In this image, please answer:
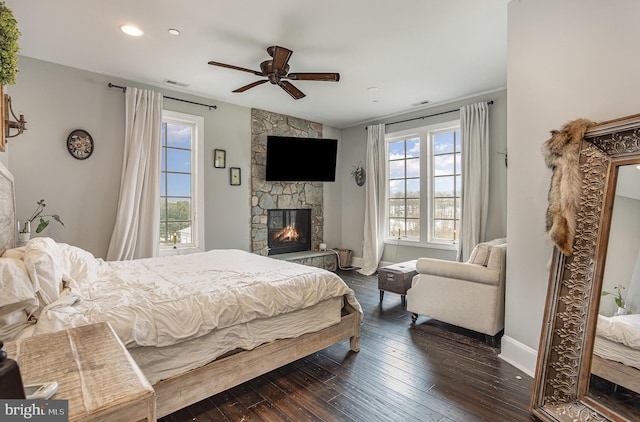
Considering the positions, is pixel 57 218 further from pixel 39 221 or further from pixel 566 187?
pixel 566 187

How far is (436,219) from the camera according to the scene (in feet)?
17.1

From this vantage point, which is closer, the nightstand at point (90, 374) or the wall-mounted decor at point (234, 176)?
the nightstand at point (90, 374)

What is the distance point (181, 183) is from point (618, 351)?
4.66 meters

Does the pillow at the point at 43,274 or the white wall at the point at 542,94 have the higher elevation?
the white wall at the point at 542,94

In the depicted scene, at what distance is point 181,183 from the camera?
453 centimetres

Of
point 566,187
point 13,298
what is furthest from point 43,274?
point 566,187

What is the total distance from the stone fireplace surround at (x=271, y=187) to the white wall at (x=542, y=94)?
145 inches

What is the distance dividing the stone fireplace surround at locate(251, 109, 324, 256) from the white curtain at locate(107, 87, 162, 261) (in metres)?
1.50

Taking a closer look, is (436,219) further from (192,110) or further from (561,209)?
(192,110)

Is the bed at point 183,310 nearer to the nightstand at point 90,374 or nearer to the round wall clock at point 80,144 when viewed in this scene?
the nightstand at point 90,374

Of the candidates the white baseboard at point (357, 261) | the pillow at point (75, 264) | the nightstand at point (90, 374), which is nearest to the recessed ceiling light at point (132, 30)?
the pillow at point (75, 264)

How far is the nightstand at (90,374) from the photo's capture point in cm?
76

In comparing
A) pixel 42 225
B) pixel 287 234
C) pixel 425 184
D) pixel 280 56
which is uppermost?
pixel 280 56

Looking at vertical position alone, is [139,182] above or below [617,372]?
above
